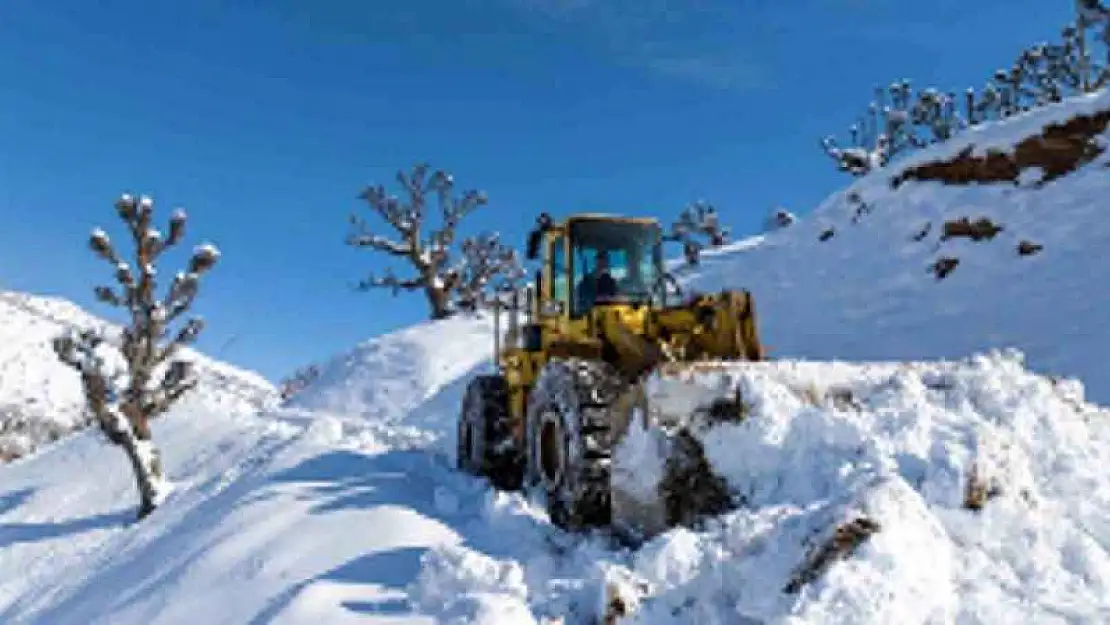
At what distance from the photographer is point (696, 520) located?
6398mm

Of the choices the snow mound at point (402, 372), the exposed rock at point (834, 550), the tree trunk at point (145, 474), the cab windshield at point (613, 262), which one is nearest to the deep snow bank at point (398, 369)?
the snow mound at point (402, 372)

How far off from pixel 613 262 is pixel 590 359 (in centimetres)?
129

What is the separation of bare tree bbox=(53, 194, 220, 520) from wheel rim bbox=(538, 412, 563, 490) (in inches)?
342

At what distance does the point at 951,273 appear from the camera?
19656mm

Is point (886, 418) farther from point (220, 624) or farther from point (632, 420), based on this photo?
point (220, 624)

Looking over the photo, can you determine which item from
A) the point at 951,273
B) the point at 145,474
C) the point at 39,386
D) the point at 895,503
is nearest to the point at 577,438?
the point at 895,503

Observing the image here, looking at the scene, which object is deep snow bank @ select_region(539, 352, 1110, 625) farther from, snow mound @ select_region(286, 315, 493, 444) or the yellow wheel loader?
snow mound @ select_region(286, 315, 493, 444)

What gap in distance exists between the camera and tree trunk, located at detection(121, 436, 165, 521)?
1419 centimetres

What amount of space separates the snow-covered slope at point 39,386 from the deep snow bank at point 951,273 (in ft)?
44.7

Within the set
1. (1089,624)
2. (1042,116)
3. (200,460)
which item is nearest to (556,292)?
(1089,624)

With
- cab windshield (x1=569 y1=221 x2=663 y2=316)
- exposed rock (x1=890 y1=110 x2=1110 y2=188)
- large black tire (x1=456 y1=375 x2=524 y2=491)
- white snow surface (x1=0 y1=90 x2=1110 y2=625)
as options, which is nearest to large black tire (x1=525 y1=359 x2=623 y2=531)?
white snow surface (x1=0 y1=90 x2=1110 y2=625)

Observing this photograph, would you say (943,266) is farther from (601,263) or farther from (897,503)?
(897,503)

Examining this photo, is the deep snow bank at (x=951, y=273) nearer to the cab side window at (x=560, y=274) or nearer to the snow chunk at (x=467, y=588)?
the cab side window at (x=560, y=274)

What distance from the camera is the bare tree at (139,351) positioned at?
1429 cm
